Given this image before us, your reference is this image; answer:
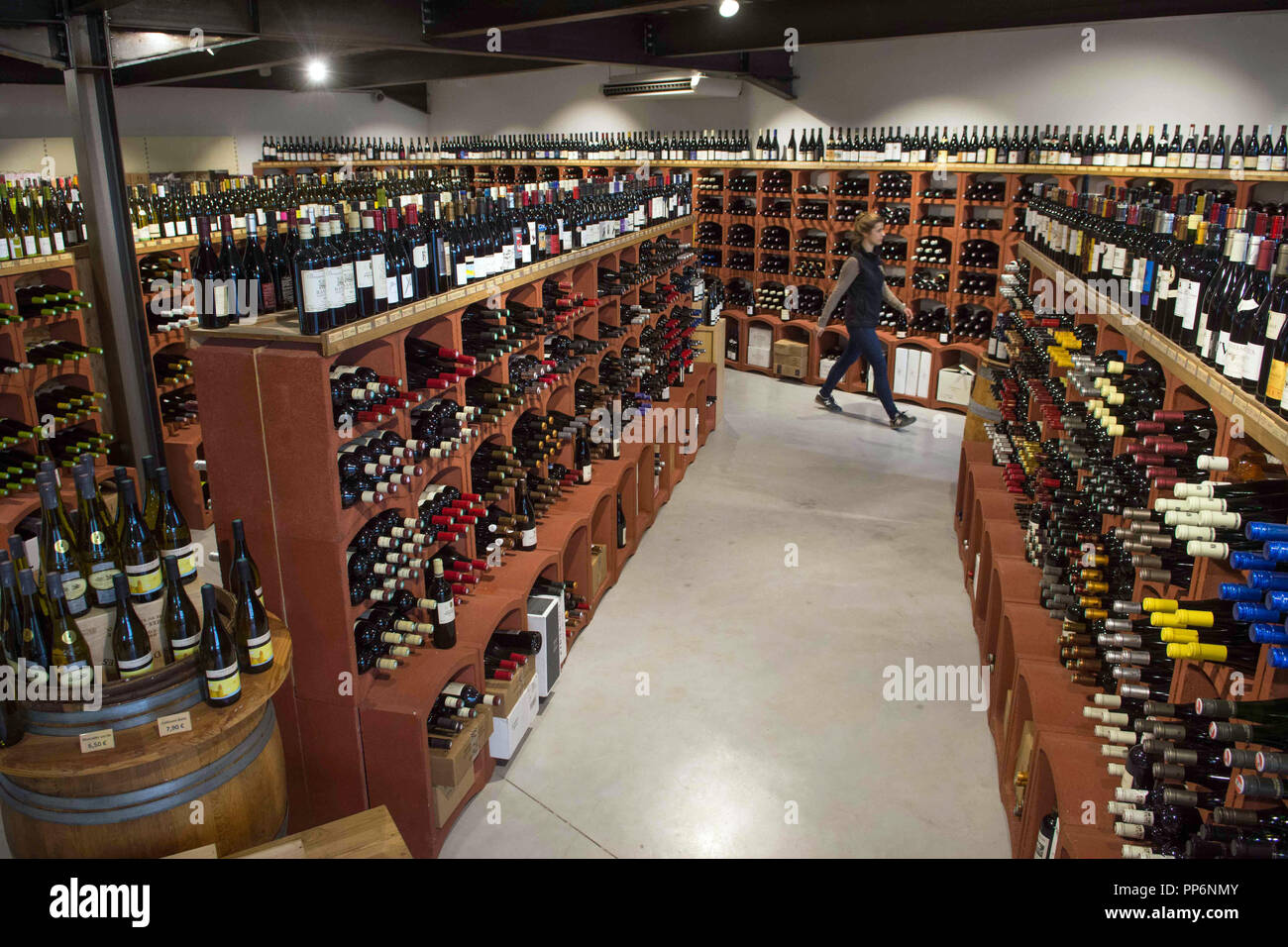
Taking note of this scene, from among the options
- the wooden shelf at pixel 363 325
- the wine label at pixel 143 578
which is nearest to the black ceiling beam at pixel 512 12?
the wooden shelf at pixel 363 325

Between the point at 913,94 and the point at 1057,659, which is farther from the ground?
the point at 913,94

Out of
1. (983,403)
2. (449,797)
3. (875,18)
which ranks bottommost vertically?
(449,797)

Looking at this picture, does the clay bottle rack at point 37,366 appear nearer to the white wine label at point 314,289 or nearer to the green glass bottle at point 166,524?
the green glass bottle at point 166,524

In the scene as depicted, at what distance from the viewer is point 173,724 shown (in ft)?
7.18

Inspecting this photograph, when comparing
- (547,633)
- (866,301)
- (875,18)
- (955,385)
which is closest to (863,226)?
(866,301)

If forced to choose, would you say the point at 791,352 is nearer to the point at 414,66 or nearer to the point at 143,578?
the point at 414,66

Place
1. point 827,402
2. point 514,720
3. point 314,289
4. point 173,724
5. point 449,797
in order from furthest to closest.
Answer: point 827,402 → point 514,720 → point 449,797 → point 314,289 → point 173,724

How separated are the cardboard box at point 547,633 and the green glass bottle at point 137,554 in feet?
5.62

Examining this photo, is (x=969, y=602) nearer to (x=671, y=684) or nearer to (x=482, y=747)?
(x=671, y=684)

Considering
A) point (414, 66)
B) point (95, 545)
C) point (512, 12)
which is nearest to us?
point (95, 545)

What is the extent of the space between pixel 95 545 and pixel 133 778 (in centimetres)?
117

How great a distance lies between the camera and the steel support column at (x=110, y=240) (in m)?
4.95

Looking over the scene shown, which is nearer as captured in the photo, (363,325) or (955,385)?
(363,325)
